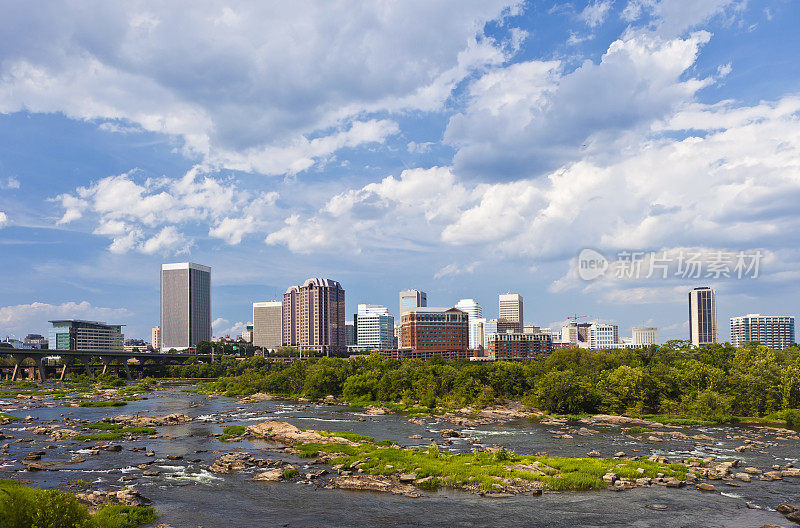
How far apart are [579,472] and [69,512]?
160 feet

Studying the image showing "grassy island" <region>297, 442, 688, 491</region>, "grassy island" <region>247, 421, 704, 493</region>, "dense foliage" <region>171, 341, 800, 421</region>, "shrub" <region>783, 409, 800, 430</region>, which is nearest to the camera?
"grassy island" <region>247, 421, 704, 493</region>

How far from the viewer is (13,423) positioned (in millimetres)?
110125

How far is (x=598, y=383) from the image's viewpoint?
126 meters

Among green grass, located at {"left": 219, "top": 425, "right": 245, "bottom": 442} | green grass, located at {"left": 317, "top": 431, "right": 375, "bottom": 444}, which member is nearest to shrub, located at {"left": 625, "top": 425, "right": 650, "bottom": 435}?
green grass, located at {"left": 317, "top": 431, "right": 375, "bottom": 444}

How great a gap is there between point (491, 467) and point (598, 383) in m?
70.5

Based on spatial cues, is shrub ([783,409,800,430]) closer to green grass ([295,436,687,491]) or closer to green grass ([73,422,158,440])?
green grass ([295,436,687,491])

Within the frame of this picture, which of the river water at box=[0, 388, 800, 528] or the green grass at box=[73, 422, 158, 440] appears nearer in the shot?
the river water at box=[0, 388, 800, 528]

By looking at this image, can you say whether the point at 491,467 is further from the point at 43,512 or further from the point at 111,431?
the point at 111,431

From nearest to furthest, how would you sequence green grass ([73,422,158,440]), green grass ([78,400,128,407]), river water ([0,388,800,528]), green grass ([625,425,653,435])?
river water ([0,388,800,528])
green grass ([73,422,158,440])
green grass ([625,425,653,435])
green grass ([78,400,128,407])

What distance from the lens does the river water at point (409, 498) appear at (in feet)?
162

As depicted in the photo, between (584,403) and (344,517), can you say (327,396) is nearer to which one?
(584,403)

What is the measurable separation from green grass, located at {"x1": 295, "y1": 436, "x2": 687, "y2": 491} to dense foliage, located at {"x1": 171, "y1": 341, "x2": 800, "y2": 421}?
51.7 m

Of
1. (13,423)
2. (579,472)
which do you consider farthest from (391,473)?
(13,423)

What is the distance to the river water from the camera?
49.4m
